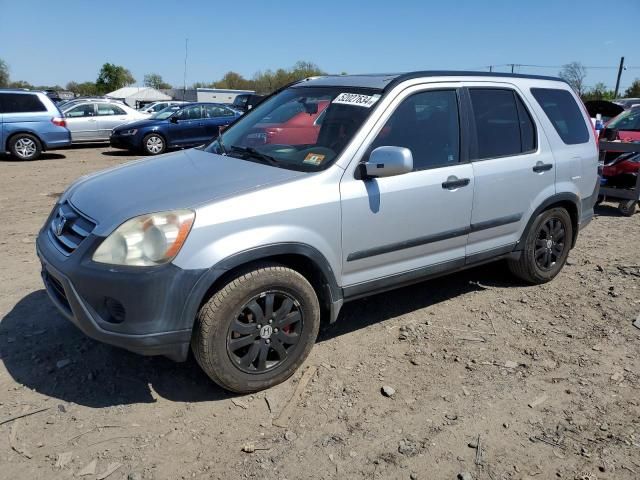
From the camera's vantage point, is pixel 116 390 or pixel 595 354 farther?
pixel 595 354

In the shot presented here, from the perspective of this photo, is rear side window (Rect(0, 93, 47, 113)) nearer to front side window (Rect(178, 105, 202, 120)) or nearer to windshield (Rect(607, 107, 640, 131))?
front side window (Rect(178, 105, 202, 120))

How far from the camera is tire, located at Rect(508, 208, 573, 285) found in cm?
456

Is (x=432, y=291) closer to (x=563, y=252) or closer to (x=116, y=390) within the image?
(x=563, y=252)

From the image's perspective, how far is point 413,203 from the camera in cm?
352

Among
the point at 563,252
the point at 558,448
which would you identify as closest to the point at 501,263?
the point at 563,252

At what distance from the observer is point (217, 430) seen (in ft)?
9.34

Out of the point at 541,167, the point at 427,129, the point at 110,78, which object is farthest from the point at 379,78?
the point at 110,78

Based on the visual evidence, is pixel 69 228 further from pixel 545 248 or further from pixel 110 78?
pixel 110 78

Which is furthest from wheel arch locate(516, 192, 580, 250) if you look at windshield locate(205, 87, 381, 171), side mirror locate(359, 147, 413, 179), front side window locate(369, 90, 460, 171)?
windshield locate(205, 87, 381, 171)

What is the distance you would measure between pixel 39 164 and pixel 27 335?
1028 centimetres

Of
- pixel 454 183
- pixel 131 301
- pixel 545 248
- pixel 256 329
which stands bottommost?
pixel 256 329

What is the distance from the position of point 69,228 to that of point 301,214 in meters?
1.33

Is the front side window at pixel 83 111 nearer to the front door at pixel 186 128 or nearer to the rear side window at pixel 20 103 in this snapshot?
the rear side window at pixel 20 103

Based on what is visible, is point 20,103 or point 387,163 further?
point 20,103
